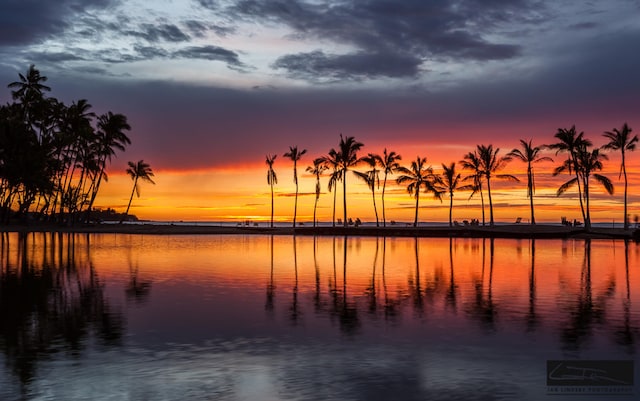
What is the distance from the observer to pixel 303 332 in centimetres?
1328

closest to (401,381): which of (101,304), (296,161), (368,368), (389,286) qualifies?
(368,368)

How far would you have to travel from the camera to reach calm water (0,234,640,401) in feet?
30.1

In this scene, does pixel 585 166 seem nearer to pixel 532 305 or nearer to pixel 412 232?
pixel 412 232

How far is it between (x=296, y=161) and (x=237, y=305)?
71811 mm

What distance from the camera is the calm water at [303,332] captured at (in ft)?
30.1

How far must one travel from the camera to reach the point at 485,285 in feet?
72.9

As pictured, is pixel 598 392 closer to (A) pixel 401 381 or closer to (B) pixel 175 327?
(A) pixel 401 381

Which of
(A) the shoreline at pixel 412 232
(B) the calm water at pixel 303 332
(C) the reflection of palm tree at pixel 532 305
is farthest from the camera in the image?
(A) the shoreline at pixel 412 232

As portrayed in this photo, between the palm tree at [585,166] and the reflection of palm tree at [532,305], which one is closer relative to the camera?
the reflection of palm tree at [532,305]
